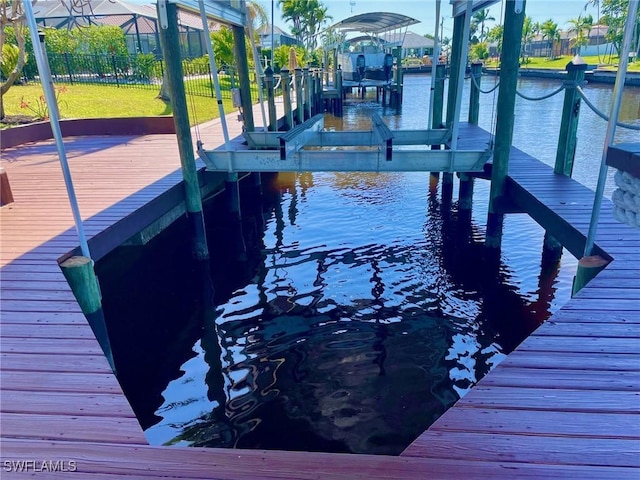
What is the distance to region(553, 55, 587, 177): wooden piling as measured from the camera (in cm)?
659

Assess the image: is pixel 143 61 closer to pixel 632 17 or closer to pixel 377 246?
pixel 377 246

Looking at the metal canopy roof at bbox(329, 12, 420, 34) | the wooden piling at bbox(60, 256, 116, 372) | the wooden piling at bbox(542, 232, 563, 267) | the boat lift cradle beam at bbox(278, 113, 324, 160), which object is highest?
the metal canopy roof at bbox(329, 12, 420, 34)

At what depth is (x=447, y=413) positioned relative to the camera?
108 inches

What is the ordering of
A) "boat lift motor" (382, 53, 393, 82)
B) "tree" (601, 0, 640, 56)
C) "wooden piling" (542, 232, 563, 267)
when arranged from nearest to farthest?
"wooden piling" (542, 232, 563, 267) < "boat lift motor" (382, 53, 393, 82) < "tree" (601, 0, 640, 56)

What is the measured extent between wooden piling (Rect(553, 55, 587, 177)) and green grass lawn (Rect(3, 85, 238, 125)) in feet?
35.5

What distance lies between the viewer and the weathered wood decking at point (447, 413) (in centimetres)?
239

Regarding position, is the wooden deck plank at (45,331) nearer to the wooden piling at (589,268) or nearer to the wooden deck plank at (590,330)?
the wooden deck plank at (590,330)

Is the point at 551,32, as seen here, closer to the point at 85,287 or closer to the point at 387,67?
the point at 387,67

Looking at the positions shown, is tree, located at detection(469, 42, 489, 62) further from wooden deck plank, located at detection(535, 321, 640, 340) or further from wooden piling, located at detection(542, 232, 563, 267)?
wooden deck plank, located at detection(535, 321, 640, 340)

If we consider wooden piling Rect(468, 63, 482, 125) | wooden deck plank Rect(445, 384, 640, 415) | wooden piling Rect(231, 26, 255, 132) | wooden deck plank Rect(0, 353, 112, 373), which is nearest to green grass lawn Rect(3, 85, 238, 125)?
wooden piling Rect(231, 26, 255, 132)

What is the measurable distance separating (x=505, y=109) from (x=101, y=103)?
15504 mm

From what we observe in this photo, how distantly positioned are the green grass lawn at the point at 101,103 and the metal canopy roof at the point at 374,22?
9.41m

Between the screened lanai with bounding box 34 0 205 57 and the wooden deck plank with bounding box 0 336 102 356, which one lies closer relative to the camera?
the wooden deck plank with bounding box 0 336 102 356

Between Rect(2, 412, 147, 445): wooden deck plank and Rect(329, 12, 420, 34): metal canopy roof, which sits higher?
Rect(329, 12, 420, 34): metal canopy roof
